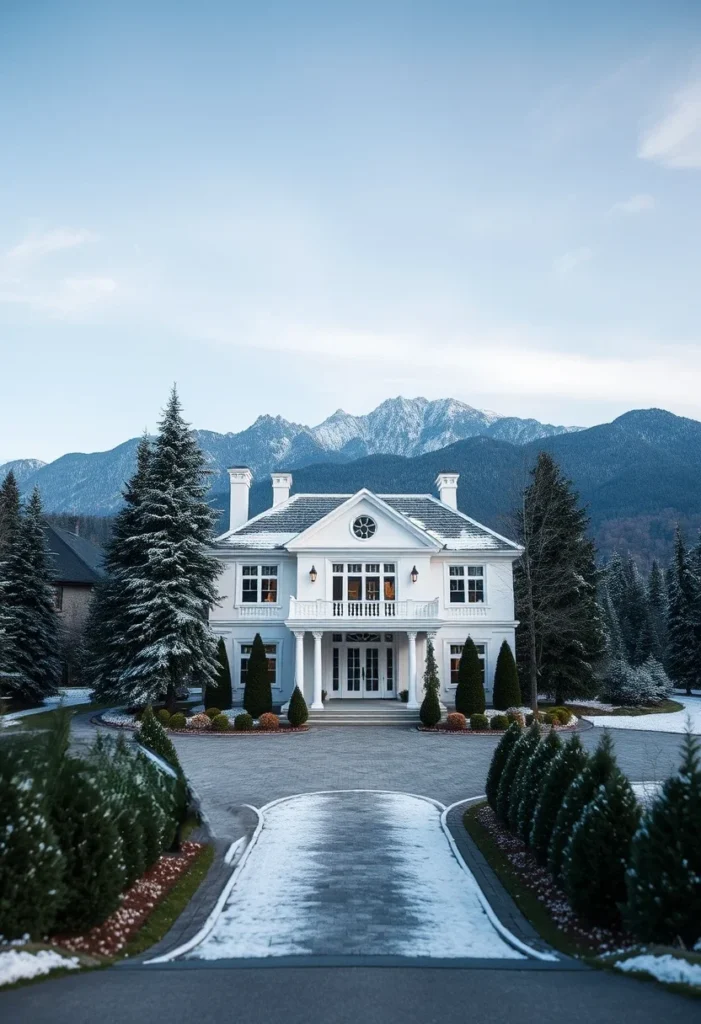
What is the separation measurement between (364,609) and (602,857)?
2206 centimetres

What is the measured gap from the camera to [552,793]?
9.80 m

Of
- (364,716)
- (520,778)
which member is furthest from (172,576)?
(520,778)

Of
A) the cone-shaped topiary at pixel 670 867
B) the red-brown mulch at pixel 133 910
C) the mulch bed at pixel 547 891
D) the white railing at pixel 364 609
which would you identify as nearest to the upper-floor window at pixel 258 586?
the white railing at pixel 364 609

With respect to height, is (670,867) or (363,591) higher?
(363,591)

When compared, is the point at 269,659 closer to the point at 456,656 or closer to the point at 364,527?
the point at 364,527

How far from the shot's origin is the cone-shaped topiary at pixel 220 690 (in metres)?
28.8

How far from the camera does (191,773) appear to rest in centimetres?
1766

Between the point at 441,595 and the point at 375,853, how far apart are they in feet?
69.0

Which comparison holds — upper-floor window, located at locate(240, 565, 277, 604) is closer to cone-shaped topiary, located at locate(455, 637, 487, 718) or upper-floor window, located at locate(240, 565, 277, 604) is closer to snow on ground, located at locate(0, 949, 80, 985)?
cone-shaped topiary, located at locate(455, 637, 487, 718)

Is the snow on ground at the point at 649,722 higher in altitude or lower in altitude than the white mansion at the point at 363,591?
lower

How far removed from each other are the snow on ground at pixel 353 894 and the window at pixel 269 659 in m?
17.8

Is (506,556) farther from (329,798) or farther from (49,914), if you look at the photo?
(49,914)

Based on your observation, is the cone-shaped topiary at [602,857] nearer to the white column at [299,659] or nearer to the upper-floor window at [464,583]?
the white column at [299,659]

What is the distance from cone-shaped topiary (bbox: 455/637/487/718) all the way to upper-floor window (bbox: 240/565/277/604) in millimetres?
8195
